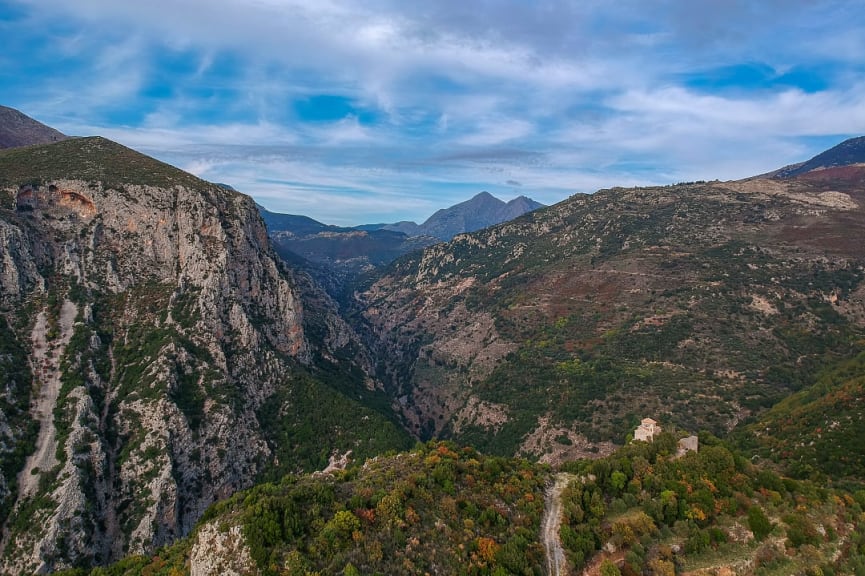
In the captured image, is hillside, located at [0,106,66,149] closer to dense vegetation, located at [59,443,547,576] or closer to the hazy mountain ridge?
the hazy mountain ridge

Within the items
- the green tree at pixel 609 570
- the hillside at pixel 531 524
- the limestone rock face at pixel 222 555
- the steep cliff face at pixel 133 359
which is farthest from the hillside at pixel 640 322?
the limestone rock face at pixel 222 555

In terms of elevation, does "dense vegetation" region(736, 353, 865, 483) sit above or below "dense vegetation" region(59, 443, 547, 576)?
below

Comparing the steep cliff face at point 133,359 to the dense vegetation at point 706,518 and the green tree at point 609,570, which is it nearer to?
the dense vegetation at point 706,518

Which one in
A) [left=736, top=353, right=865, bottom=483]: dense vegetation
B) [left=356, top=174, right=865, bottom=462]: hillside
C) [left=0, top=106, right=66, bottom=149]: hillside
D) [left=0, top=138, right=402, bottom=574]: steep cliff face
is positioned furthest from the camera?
[left=0, top=106, right=66, bottom=149]: hillside

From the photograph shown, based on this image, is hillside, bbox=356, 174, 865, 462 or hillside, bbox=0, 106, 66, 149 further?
hillside, bbox=0, 106, 66, 149

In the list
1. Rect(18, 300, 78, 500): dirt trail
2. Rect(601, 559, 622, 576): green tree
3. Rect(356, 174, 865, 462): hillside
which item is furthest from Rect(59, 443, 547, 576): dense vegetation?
Rect(356, 174, 865, 462): hillside

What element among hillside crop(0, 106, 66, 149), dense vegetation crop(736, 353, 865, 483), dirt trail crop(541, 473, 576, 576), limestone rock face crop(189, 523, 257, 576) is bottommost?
dense vegetation crop(736, 353, 865, 483)
